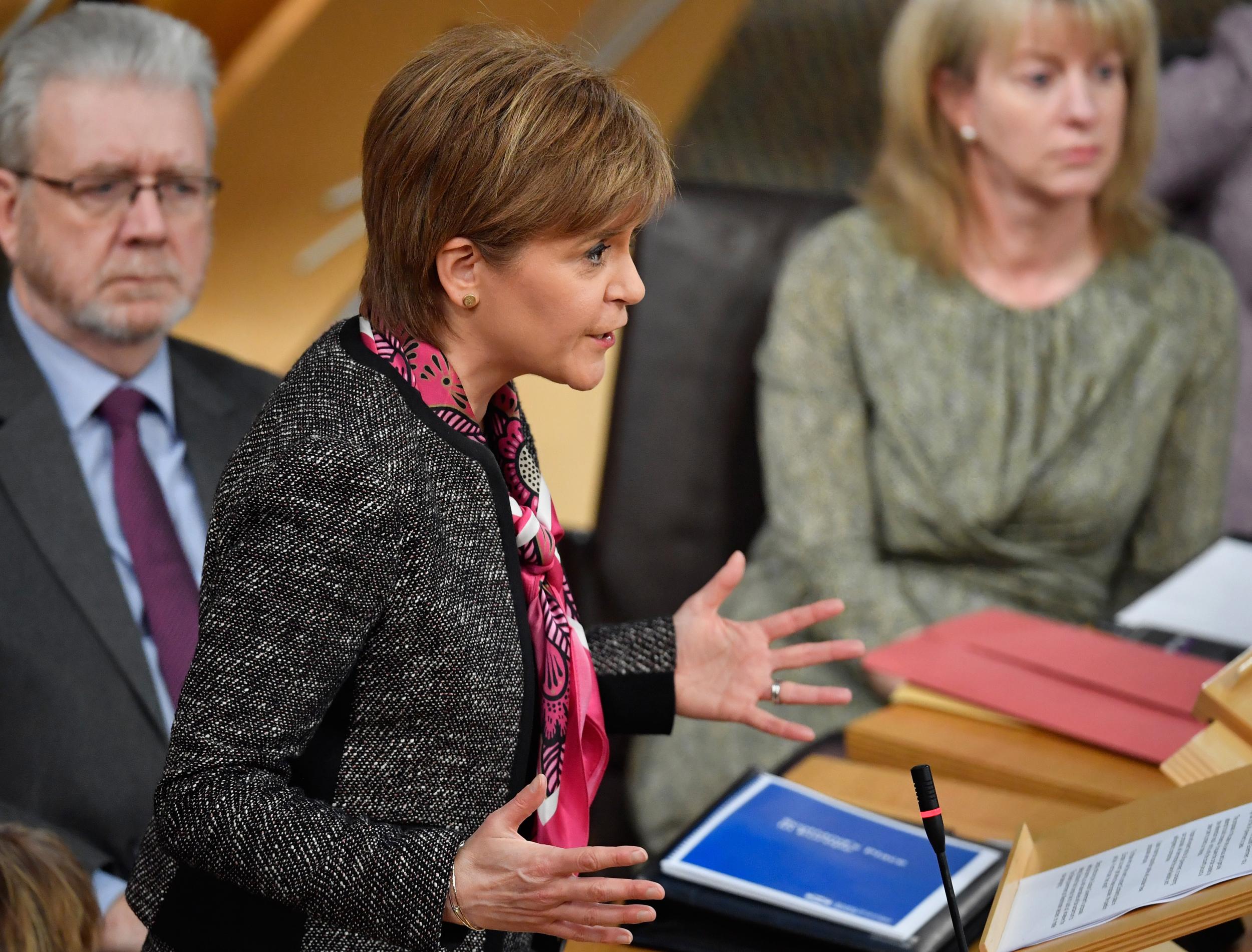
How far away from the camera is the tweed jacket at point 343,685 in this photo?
796mm

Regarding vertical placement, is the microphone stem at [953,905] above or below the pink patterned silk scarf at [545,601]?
below

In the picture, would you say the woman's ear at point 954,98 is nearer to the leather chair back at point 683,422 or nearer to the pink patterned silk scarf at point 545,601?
the leather chair back at point 683,422

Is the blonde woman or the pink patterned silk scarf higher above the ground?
the blonde woman

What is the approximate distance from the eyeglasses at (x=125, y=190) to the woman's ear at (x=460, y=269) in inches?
29.4

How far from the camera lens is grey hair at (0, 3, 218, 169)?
146 cm

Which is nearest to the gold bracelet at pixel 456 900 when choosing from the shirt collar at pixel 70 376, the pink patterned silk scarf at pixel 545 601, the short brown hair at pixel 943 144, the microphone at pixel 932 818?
the pink patterned silk scarf at pixel 545 601

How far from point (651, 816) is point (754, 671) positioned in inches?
34.2

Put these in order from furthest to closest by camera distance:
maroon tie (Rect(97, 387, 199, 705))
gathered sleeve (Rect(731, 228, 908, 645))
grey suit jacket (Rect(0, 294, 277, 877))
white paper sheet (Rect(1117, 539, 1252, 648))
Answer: gathered sleeve (Rect(731, 228, 908, 645)) < white paper sheet (Rect(1117, 539, 1252, 648)) < maroon tie (Rect(97, 387, 199, 705)) < grey suit jacket (Rect(0, 294, 277, 877))

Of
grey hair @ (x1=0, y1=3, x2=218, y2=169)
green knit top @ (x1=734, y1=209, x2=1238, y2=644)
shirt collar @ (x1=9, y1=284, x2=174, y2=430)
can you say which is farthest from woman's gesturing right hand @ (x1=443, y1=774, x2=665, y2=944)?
green knit top @ (x1=734, y1=209, x2=1238, y2=644)

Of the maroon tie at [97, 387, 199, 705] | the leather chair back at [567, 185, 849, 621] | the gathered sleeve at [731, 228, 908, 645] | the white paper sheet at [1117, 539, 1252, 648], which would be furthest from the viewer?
the leather chair back at [567, 185, 849, 621]

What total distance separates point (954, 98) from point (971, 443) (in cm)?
49

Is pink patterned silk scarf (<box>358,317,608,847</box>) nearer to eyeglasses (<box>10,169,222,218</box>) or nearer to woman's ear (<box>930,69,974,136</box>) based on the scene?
eyeglasses (<box>10,169,222,218</box>)

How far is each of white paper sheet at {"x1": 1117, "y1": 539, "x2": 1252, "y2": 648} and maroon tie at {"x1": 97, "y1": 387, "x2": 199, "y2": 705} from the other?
3.22 ft

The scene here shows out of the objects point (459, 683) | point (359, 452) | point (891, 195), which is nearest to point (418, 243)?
point (359, 452)
